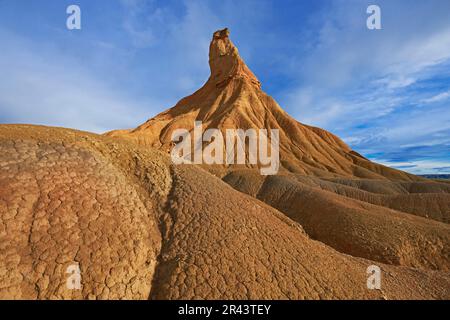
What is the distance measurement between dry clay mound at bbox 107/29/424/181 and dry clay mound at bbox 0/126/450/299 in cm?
3396

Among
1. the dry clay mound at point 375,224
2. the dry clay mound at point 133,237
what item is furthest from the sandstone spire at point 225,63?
the dry clay mound at point 133,237

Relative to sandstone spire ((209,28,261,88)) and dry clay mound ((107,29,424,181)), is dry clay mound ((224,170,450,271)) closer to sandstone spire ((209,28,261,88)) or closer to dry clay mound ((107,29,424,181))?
dry clay mound ((107,29,424,181))

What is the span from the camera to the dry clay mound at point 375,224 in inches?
455

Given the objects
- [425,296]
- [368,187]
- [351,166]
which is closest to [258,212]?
[425,296]

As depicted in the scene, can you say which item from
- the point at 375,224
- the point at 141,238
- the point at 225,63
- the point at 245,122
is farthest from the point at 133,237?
the point at 225,63

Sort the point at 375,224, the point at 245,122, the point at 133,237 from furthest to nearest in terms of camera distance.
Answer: the point at 245,122 < the point at 375,224 < the point at 133,237

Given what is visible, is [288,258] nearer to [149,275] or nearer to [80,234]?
[149,275]

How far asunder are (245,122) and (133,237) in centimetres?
4337

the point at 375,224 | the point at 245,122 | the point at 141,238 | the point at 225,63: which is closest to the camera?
the point at 141,238

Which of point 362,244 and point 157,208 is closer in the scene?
point 157,208

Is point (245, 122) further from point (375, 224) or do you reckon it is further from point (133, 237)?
point (133, 237)

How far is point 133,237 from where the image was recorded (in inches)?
209
